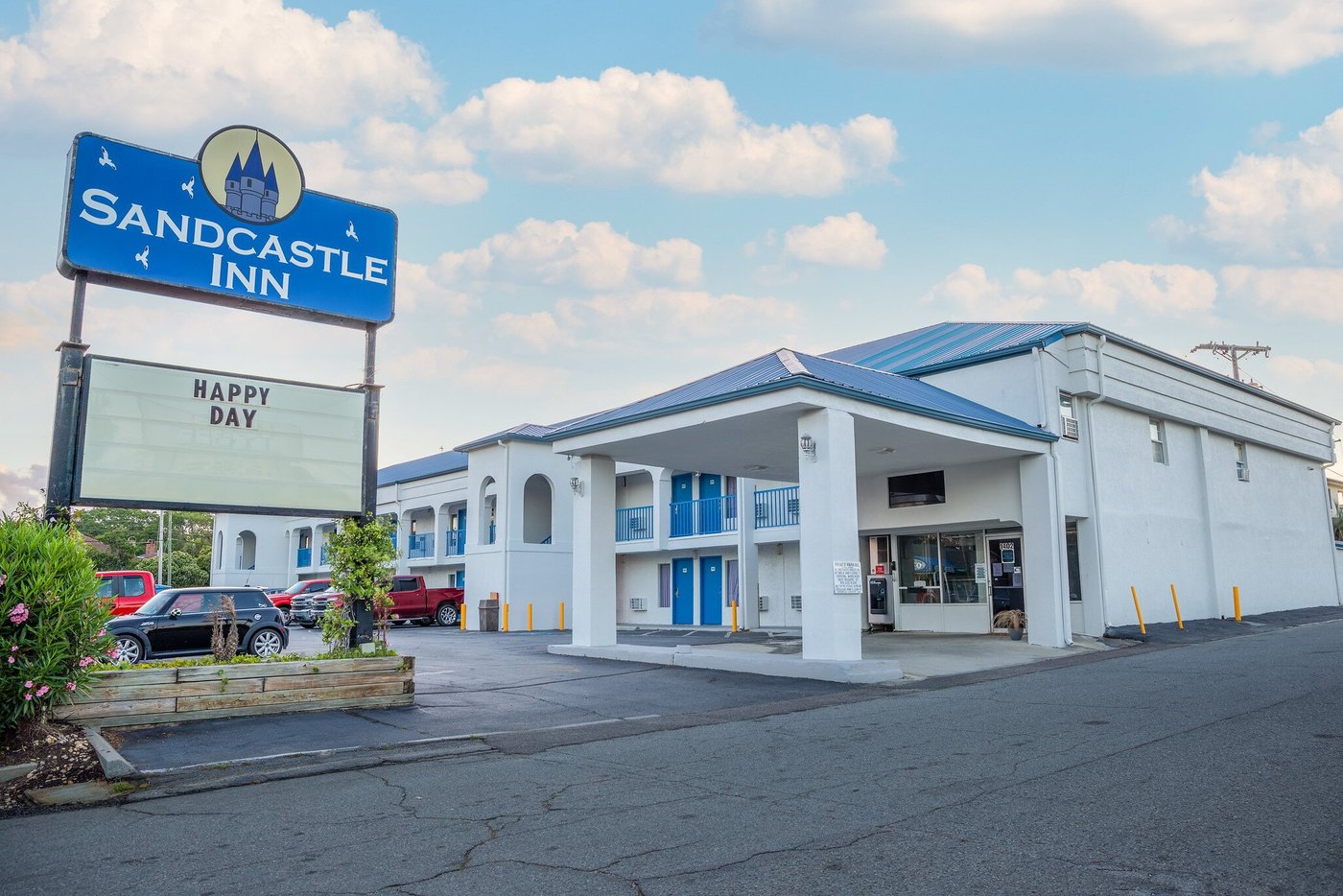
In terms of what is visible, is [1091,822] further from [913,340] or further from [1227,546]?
[1227,546]

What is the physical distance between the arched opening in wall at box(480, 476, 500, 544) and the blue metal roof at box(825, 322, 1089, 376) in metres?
12.2

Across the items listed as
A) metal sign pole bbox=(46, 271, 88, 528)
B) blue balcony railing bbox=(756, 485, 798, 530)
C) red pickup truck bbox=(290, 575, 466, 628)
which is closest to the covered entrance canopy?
blue balcony railing bbox=(756, 485, 798, 530)

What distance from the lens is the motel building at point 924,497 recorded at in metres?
15.4

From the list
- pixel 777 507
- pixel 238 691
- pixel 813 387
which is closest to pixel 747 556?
pixel 777 507

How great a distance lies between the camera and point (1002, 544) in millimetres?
21484

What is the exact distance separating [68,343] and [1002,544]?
18259mm

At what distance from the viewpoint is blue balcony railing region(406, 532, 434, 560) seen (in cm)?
3906

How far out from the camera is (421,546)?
39844 mm

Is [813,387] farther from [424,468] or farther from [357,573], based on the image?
[424,468]

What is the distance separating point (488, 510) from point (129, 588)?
16.4 meters

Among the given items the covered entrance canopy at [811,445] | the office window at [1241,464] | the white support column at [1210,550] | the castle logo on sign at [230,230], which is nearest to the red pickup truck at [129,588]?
the covered entrance canopy at [811,445]

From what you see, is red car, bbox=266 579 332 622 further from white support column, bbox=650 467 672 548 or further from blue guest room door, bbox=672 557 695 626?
blue guest room door, bbox=672 557 695 626

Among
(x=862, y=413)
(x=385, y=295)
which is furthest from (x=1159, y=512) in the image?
(x=385, y=295)

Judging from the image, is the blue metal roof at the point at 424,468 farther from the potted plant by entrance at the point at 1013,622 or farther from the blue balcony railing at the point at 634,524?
the potted plant by entrance at the point at 1013,622
